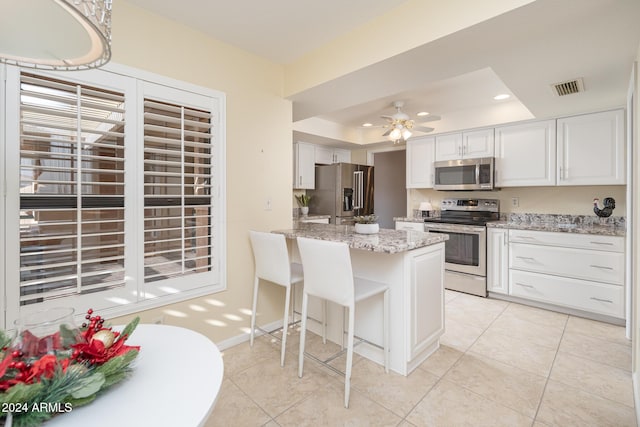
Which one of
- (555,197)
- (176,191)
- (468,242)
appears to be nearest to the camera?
(176,191)

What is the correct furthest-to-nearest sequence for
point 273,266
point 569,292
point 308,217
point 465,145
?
point 308,217 → point 465,145 → point 569,292 → point 273,266

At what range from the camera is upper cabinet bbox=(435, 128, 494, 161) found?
3.89 meters

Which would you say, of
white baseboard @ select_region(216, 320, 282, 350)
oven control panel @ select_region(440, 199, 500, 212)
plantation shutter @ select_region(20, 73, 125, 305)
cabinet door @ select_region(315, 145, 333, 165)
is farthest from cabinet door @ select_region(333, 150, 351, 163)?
plantation shutter @ select_region(20, 73, 125, 305)

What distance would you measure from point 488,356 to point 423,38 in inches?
92.6

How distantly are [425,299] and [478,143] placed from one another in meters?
2.73

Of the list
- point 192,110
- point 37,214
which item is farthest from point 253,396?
point 192,110

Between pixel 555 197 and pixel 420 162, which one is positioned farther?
pixel 420 162

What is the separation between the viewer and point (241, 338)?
2549mm

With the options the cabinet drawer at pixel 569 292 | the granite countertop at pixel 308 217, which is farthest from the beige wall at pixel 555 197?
the granite countertop at pixel 308 217

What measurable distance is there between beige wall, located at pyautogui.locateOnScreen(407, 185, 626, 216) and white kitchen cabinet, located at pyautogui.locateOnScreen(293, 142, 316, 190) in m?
2.36

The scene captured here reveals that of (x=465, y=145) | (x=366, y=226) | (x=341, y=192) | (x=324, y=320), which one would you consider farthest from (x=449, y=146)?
(x=324, y=320)

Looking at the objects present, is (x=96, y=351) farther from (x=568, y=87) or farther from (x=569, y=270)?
(x=569, y=270)

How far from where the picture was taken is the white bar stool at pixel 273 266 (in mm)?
2199

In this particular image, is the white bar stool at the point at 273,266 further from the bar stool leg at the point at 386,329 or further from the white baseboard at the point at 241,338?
the bar stool leg at the point at 386,329
